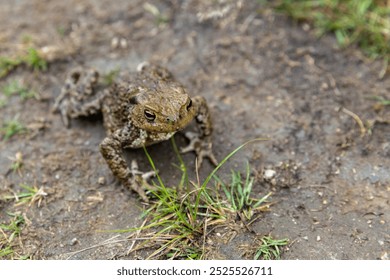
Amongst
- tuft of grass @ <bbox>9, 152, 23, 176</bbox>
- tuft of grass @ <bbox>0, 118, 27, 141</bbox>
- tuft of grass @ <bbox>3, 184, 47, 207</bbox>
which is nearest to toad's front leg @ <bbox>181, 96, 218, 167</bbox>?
tuft of grass @ <bbox>3, 184, 47, 207</bbox>

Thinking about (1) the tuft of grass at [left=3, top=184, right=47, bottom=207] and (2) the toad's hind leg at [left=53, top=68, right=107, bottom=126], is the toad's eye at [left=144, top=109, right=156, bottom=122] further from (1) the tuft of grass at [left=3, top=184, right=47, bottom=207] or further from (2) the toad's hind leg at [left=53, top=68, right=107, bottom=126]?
(1) the tuft of grass at [left=3, top=184, right=47, bottom=207]

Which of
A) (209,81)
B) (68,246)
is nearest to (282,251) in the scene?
(68,246)

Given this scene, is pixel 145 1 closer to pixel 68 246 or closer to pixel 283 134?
pixel 283 134

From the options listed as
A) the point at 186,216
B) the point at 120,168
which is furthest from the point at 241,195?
the point at 120,168

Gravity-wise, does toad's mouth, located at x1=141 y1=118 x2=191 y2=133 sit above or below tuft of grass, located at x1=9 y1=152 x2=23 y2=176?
above

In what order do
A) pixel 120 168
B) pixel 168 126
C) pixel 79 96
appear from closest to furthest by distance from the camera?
pixel 168 126 → pixel 120 168 → pixel 79 96

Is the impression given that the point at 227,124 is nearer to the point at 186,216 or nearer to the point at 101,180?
the point at 186,216

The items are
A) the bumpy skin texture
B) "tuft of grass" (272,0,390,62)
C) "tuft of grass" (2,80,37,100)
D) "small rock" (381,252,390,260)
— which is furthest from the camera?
"tuft of grass" (272,0,390,62)
